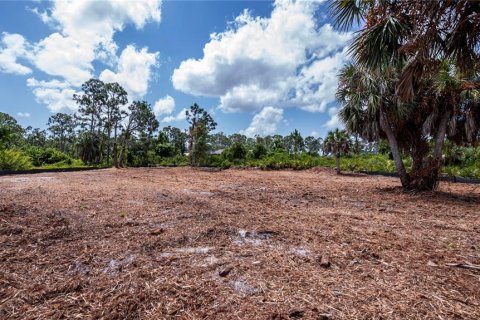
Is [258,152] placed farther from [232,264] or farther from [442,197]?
[232,264]

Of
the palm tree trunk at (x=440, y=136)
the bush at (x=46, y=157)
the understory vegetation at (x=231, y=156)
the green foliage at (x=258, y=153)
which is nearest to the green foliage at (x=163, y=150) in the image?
the understory vegetation at (x=231, y=156)

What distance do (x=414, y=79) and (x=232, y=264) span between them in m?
4.86

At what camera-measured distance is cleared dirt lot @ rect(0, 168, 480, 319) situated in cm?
204

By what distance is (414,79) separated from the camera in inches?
191

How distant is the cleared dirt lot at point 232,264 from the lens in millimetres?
2037

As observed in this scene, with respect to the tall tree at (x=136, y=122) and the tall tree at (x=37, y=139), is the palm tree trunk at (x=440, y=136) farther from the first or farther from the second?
the tall tree at (x=37, y=139)

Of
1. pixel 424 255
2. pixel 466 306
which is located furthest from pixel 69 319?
pixel 424 255

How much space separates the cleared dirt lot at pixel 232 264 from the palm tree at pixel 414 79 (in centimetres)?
288

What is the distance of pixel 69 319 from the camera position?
1.91 metres

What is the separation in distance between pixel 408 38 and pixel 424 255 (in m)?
3.36

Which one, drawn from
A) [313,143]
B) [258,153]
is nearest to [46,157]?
[258,153]

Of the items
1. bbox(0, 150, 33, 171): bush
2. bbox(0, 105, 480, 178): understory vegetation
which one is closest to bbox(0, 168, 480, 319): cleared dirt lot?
bbox(0, 105, 480, 178): understory vegetation

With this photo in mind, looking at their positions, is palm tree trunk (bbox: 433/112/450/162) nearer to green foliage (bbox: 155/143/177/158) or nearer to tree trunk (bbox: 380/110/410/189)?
tree trunk (bbox: 380/110/410/189)

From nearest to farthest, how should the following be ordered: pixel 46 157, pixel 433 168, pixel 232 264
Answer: pixel 232 264 → pixel 433 168 → pixel 46 157
